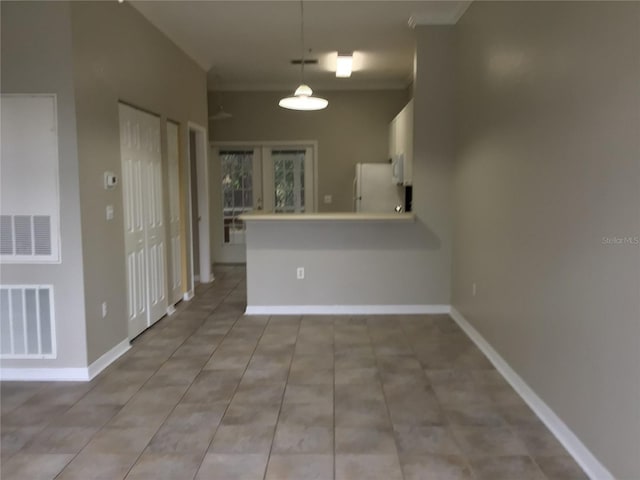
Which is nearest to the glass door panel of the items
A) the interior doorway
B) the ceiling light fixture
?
the interior doorway

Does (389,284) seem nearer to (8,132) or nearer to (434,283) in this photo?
(434,283)

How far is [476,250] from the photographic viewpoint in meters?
4.12

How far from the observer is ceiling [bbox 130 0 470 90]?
4301 millimetres

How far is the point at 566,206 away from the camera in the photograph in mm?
2486

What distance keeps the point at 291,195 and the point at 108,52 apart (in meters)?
4.46

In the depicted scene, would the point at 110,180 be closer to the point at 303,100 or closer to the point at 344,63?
the point at 303,100

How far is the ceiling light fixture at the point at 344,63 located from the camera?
Answer: 228 inches

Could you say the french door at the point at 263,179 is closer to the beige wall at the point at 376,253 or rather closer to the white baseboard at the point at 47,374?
the beige wall at the point at 376,253

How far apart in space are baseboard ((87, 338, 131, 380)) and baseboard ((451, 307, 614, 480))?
282 cm

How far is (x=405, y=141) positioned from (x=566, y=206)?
10.6 ft

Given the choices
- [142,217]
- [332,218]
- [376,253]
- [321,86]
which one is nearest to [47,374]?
[142,217]

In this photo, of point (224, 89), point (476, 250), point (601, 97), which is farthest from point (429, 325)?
point (224, 89)

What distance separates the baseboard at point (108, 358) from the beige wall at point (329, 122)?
445 centimetres

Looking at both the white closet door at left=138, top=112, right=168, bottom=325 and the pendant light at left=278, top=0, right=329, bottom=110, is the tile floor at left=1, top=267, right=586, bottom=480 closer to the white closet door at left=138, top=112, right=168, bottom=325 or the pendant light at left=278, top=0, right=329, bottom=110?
the white closet door at left=138, top=112, right=168, bottom=325
